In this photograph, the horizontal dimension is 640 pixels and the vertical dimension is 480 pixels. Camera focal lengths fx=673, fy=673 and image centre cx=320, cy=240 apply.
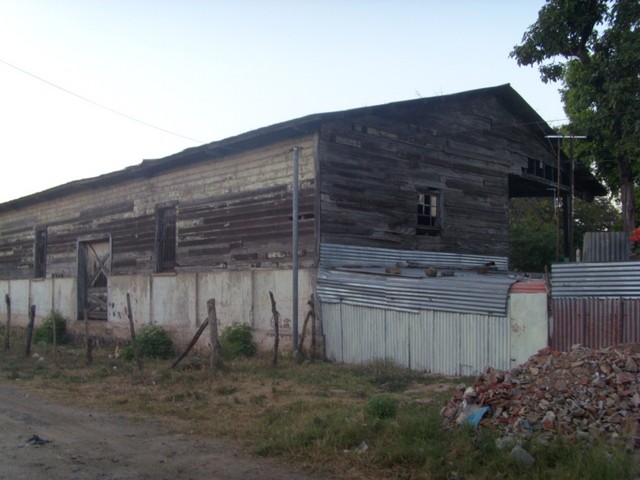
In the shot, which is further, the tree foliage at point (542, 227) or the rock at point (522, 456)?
the tree foliage at point (542, 227)

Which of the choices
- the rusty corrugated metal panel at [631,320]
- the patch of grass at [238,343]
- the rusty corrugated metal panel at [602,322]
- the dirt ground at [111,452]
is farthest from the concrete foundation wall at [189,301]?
the rusty corrugated metal panel at [631,320]

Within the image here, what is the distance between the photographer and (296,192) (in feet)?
50.0

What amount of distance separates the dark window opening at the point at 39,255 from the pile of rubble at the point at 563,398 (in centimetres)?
2305

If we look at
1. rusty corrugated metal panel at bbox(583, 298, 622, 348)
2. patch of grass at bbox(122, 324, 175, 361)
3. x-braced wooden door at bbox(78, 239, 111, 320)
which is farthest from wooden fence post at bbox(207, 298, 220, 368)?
x-braced wooden door at bbox(78, 239, 111, 320)

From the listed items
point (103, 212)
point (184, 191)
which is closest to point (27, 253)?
point (103, 212)

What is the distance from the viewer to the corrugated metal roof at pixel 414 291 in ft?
39.9

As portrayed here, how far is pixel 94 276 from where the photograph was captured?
78.6 ft

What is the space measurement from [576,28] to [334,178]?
872 centimetres

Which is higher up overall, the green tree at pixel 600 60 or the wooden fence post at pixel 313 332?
the green tree at pixel 600 60

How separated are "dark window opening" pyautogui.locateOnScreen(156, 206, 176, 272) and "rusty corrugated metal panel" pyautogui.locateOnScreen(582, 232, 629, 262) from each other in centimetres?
1245

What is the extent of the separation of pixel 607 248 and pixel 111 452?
8687mm

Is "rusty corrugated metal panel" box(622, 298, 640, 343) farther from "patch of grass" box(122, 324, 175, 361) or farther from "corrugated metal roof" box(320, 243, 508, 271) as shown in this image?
"patch of grass" box(122, 324, 175, 361)

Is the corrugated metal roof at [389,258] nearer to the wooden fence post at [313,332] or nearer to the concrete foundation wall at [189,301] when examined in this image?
the concrete foundation wall at [189,301]

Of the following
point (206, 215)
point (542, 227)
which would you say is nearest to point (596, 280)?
point (206, 215)
